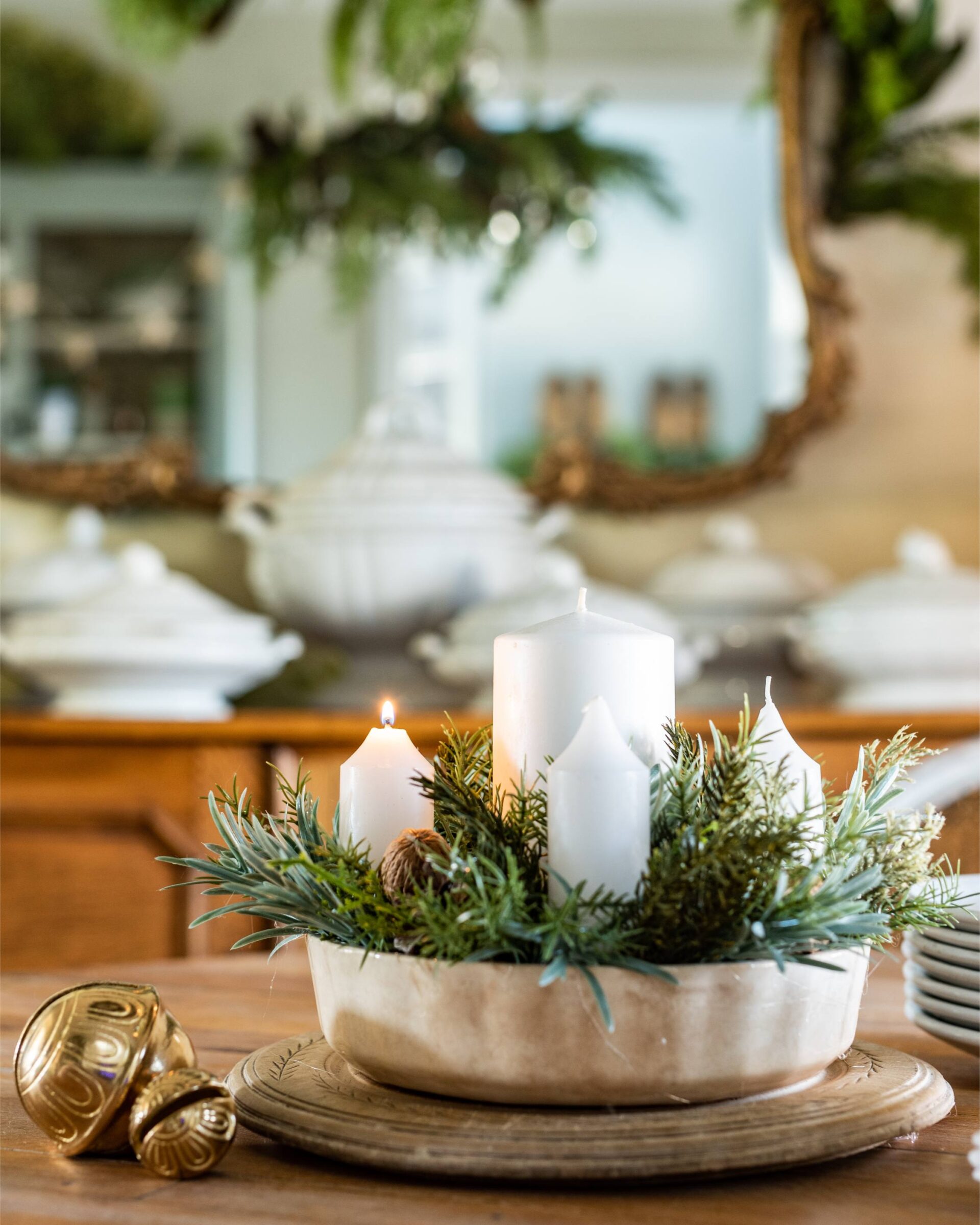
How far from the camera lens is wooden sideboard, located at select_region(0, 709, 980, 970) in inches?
63.9

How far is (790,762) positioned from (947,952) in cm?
15

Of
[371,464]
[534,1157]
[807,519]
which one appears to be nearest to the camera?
[534,1157]

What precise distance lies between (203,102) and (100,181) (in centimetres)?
20

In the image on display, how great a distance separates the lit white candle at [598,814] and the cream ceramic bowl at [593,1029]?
34 millimetres

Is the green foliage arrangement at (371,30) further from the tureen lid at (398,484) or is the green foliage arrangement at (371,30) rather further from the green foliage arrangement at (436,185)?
the tureen lid at (398,484)

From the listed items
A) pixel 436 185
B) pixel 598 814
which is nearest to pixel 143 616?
pixel 436 185

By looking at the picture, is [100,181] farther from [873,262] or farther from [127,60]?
[873,262]

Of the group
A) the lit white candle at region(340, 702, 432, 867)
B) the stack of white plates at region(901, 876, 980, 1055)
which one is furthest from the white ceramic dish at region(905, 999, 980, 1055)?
the lit white candle at region(340, 702, 432, 867)

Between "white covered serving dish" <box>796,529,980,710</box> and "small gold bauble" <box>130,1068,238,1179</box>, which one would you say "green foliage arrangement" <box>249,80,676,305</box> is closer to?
"white covered serving dish" <box>796,529,980,710</box>

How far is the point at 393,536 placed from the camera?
1.91 meters

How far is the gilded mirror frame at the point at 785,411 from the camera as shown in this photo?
204 centimetres

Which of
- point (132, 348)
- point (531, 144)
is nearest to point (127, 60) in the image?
point (132, 348)

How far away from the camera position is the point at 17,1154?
0.51 metres

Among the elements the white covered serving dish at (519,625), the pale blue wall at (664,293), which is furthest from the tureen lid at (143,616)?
the pale blue wall at (664,293)
